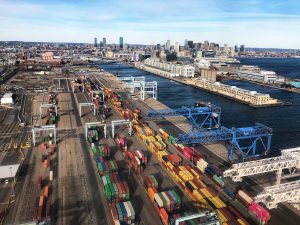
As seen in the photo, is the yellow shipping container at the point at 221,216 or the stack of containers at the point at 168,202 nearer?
the yellow shipping container at the point at 221,216

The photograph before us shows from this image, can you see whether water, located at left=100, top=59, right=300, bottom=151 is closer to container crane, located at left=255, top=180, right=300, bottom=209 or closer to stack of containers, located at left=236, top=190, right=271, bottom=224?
container crane, located at left=255, top=180, right=300, bottom=209

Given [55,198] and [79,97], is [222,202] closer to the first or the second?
[55,198]

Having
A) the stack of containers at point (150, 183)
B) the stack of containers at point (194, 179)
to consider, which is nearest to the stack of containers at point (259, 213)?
the stack of containers at point (194, 179)

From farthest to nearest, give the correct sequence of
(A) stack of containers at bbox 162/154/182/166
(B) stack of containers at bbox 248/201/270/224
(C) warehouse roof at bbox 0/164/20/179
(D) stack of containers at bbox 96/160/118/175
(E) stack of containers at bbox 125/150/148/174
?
(A) stack of containers at bbox 162/154/182/166, (E) stack of containers at bbox 125/150/148/174, (D) stack of containers at bbox 96/160/118/175, (C) warehouse roof at bbox 0/164/20/179, (B) stack of containers at bbox 248/201/270/224

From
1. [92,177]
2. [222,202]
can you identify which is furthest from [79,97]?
[222,202]

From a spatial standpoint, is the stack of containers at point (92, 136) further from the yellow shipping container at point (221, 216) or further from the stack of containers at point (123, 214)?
the yellow shipping container at point (221, 216)

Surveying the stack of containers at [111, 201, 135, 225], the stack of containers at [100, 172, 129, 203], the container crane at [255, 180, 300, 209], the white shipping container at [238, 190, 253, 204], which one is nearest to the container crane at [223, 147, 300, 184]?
the white shipping container at [238, 190, 253, 204]

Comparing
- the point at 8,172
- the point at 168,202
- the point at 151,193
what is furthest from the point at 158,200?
the point at 8,172

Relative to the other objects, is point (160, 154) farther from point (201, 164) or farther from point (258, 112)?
point (258, 112)

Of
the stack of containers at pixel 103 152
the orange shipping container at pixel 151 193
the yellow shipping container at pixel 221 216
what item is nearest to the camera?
the yellow shipping container at pixel 221 216
